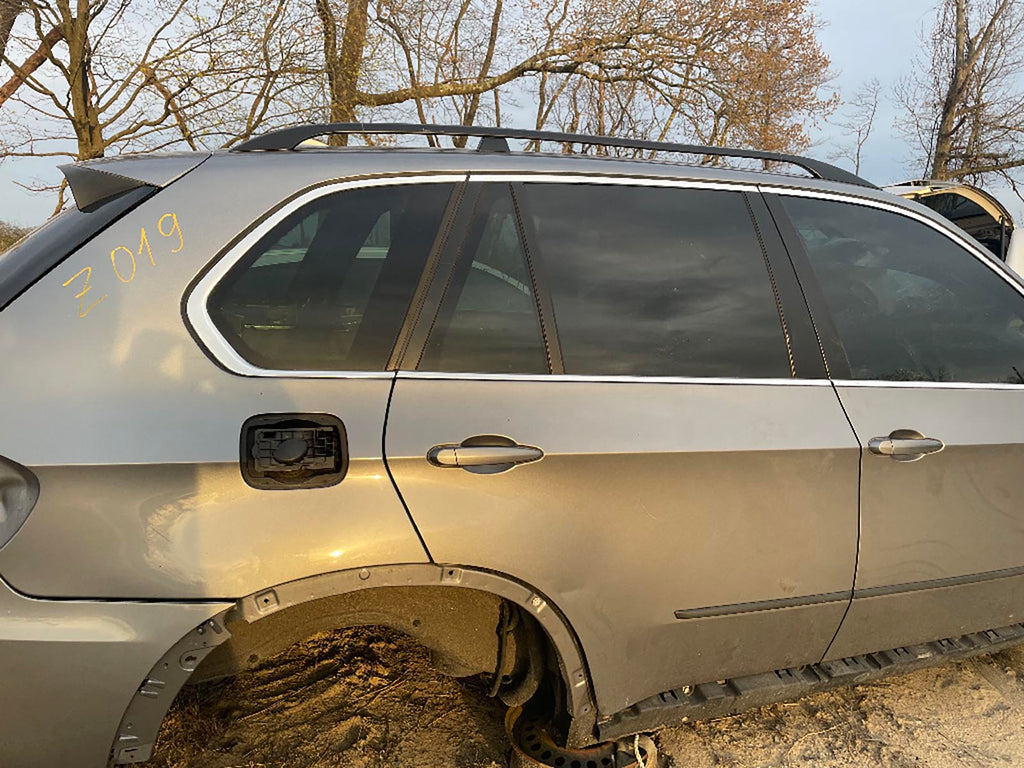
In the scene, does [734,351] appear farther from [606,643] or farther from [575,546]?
[606,643]

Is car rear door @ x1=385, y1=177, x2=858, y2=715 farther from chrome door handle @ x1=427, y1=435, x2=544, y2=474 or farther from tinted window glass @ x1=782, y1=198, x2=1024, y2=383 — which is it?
tinted window glass @ x1=782, y1=198, x2=1024, y2=383

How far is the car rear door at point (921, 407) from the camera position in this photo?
2068 mm

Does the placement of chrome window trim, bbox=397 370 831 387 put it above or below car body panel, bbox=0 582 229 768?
above

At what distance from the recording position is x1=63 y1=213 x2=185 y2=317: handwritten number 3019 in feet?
4.79

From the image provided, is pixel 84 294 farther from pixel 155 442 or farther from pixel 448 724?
pixel 448 724

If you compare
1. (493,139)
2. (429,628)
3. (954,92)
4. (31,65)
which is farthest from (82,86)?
(954,92)

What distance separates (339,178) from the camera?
5.58 ft

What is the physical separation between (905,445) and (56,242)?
7.56ft

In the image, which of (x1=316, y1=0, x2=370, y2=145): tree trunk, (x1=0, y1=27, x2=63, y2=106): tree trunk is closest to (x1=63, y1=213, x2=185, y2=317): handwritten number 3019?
(x1=0, y1=27, x2=63, y2=106): tree trunk

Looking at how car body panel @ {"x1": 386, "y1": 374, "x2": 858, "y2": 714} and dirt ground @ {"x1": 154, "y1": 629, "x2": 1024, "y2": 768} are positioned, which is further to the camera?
dirt ground @ {"x1": 154, "y1": 629, "x2": 1024, "y2": 768}

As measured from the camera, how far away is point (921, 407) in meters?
2.13

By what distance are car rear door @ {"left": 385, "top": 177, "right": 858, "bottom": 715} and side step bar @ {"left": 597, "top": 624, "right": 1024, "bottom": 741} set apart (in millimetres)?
54

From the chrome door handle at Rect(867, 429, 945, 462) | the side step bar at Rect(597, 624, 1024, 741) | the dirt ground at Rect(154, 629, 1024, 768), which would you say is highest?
the chrome door handle at Rect(867, 429, 945, 462)

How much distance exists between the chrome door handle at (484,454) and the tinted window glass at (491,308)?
18 cm
